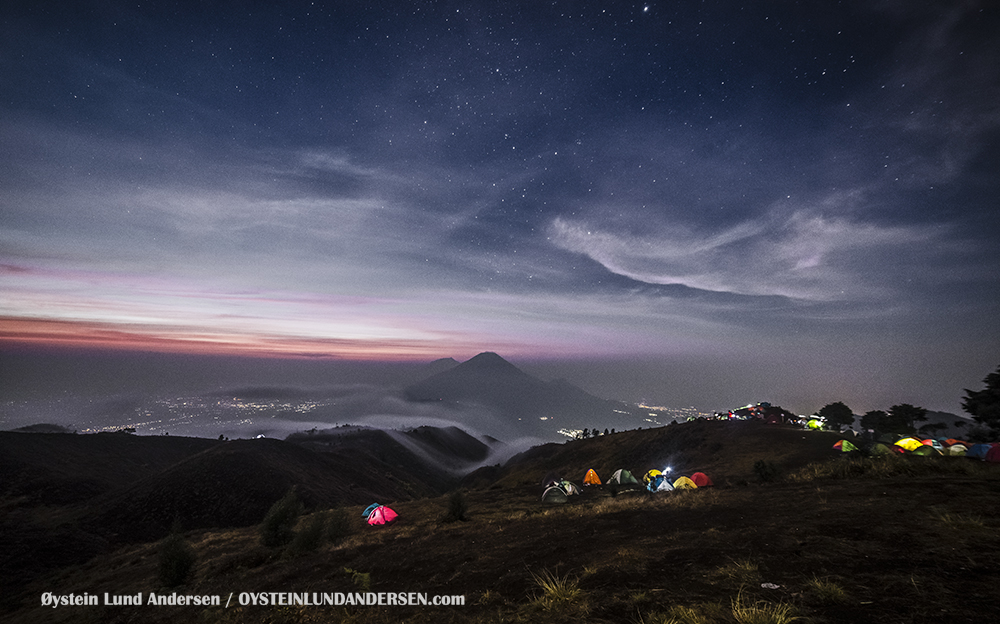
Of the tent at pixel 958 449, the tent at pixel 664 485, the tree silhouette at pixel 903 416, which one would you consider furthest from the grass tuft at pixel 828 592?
the tree silhouette at pixel 903 416

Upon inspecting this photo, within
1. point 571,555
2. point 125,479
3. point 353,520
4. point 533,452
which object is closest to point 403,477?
point 533,452

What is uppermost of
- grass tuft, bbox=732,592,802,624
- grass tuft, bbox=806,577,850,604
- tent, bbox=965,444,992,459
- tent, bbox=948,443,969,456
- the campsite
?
grass tuft, bbox=732,592,802,624

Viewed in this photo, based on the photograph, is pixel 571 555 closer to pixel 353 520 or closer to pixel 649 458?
pixel 353 520

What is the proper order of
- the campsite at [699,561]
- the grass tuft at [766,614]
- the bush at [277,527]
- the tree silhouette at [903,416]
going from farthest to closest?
the tree silhouette at [903,416] → the bush at [277,527] → the campsite at [699,561] → the grass tuft at [766,614]

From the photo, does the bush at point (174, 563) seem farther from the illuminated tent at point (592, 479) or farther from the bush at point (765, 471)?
the illuminated tent at point (592, 479)

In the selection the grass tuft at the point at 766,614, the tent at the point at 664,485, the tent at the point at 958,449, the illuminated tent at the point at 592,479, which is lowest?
the illuminated tent at the point at 592,479

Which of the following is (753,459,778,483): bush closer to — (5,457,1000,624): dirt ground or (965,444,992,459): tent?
(5,457,1000,624): dirt ground

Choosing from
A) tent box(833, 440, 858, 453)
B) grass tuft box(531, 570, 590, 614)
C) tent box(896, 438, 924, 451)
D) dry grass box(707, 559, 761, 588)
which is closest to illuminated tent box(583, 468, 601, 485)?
tent box(833, 440, 858, 453)
